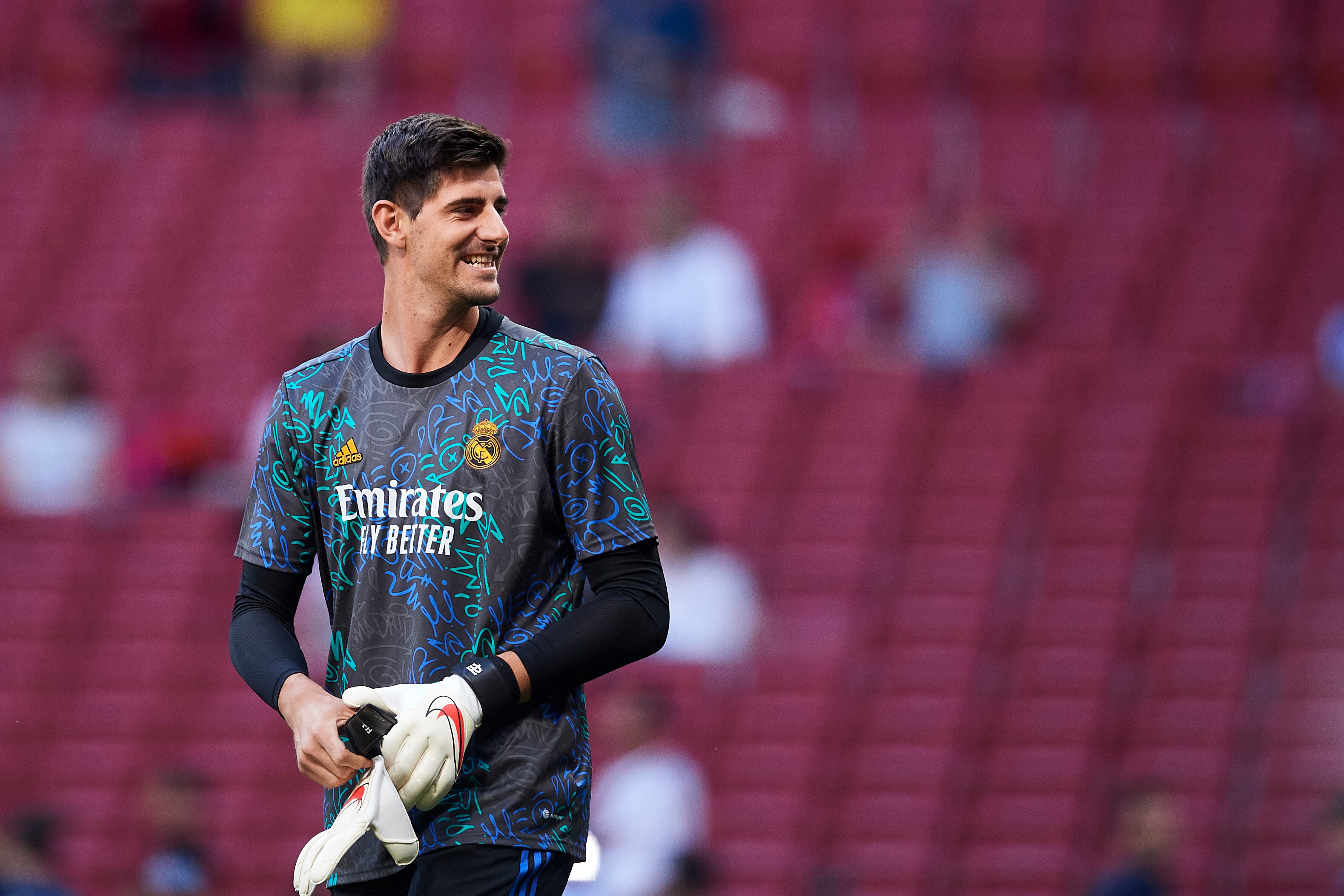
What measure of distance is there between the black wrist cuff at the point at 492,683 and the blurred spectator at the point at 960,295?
7501 millimetres

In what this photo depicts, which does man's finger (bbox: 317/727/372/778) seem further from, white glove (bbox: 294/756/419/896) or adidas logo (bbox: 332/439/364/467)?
adidas logo (bbox: 332/439/364/467)

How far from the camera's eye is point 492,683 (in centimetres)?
238

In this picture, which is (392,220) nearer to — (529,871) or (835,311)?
(529,871)

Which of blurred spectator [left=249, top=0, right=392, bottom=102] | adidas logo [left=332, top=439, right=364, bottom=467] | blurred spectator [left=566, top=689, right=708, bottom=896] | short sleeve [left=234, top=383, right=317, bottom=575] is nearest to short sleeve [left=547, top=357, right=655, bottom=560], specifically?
adidas logo [left=332, top=439, right=364, bottom=467]

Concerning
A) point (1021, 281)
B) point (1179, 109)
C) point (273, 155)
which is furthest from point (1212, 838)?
point (273, 155)

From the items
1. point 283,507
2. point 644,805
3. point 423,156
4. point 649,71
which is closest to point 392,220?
point 423,156

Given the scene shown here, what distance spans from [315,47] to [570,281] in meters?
→ 3.97

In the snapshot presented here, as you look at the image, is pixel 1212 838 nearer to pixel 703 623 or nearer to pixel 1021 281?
pixel 703 623

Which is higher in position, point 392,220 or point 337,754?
point 392,220

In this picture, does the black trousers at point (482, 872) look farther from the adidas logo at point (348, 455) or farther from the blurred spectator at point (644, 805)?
the blurred spectator at point (644, 805)

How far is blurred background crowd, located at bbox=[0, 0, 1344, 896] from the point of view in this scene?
25.6ft

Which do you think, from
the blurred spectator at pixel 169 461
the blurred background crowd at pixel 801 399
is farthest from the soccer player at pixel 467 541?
the blurred spectator at pixel 169 461

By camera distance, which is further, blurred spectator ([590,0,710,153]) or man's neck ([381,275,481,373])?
blurred spectator ([590,0,710,153])

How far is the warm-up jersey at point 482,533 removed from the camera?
2.50 metres
